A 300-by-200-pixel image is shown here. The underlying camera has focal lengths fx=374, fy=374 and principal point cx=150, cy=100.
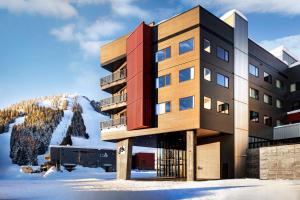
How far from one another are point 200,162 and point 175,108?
10967 millimetres

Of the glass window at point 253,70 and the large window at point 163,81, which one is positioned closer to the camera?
the large window at point 163,81

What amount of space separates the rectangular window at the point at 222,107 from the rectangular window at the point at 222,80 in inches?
80.3

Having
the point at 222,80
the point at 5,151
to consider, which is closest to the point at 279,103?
the point at 222,80

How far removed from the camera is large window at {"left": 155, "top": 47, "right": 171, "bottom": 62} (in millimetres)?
39719

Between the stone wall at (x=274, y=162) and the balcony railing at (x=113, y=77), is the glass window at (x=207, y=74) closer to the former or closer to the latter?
the stone wall at (x=274, y=162)

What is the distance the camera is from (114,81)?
1838 inches

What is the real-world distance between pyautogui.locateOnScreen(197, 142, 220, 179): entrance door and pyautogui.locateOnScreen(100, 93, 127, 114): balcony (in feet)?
35.7

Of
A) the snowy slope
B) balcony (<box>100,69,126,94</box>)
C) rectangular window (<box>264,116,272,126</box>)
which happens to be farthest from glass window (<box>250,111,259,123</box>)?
the snowy slope

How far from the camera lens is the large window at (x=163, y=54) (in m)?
39.7

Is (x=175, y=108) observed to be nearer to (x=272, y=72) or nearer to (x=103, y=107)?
(x=103, y=107)

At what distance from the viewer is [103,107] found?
48594 millimetres

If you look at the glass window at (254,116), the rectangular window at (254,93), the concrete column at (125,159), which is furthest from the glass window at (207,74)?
the concrete column at (125,159)

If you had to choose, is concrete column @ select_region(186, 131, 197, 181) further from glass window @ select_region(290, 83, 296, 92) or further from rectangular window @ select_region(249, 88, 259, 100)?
glass window @ select_region(290, 83, 296, 92)

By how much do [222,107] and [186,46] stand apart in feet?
24.8
